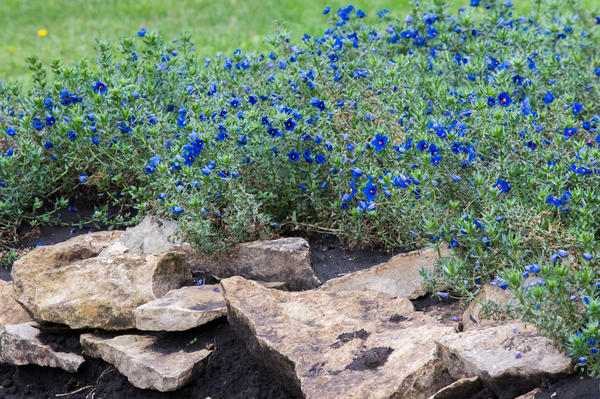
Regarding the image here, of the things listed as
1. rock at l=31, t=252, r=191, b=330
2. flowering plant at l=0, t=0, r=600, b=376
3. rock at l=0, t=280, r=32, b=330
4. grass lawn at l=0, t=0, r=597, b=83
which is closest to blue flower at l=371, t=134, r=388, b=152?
flowering plant at l=0, t=0, r=600, b=376

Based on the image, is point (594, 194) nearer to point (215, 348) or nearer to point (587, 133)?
point (587, 133)

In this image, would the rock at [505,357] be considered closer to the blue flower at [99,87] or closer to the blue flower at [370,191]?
the blue flower at [370,191]

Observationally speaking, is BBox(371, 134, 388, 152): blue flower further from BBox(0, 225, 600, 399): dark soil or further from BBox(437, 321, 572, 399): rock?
BBox(437, 321, 572, 399): rock

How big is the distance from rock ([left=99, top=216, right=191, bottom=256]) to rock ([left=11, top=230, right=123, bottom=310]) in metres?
0.14

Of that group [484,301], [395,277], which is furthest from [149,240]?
[484,301]

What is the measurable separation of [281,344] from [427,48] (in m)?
3.45

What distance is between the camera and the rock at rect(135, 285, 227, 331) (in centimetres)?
370

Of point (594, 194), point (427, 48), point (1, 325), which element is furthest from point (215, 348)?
point (427, 48)

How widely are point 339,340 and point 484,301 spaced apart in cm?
69

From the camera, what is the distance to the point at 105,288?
4035 mm

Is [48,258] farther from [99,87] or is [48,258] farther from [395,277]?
[395,277]

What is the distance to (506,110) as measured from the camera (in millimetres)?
4098

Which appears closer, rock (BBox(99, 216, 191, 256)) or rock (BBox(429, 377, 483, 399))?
rock (BBox(429, 377, 483, 399))

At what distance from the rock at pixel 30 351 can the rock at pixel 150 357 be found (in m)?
0.12
